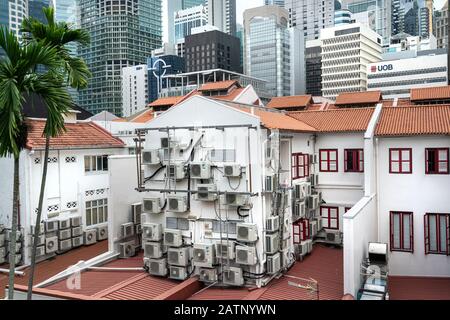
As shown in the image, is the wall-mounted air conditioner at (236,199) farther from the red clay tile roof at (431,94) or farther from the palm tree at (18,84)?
the red clay tile roof at (431,94)

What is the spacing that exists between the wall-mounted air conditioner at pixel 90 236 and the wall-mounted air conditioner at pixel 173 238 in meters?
5.78

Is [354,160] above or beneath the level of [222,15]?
beneath

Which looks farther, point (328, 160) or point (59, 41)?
point (328, 160)

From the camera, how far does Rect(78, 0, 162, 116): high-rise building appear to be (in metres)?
95.8

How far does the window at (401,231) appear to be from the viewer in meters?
14.4

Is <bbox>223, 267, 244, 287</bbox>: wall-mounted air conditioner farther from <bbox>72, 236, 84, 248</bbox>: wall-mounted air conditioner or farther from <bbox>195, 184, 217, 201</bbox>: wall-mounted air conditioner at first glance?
<bbox>72, 236, 84, 248</bbox>: wall-mounted air conditioner

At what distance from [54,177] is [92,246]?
3414mm

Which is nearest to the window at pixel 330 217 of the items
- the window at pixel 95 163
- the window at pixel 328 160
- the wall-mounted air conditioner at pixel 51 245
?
the window at pixel 328 160

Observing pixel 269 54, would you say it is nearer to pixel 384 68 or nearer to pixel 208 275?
pixel 384 68

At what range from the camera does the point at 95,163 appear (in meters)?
17.9

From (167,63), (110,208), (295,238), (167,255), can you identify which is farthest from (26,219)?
(167,63)

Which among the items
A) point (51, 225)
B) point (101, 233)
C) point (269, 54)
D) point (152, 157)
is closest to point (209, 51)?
point (269, 54)

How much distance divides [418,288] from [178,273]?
792 centimetres

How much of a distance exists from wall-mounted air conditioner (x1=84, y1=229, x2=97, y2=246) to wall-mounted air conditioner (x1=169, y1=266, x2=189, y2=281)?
596 centimetres
